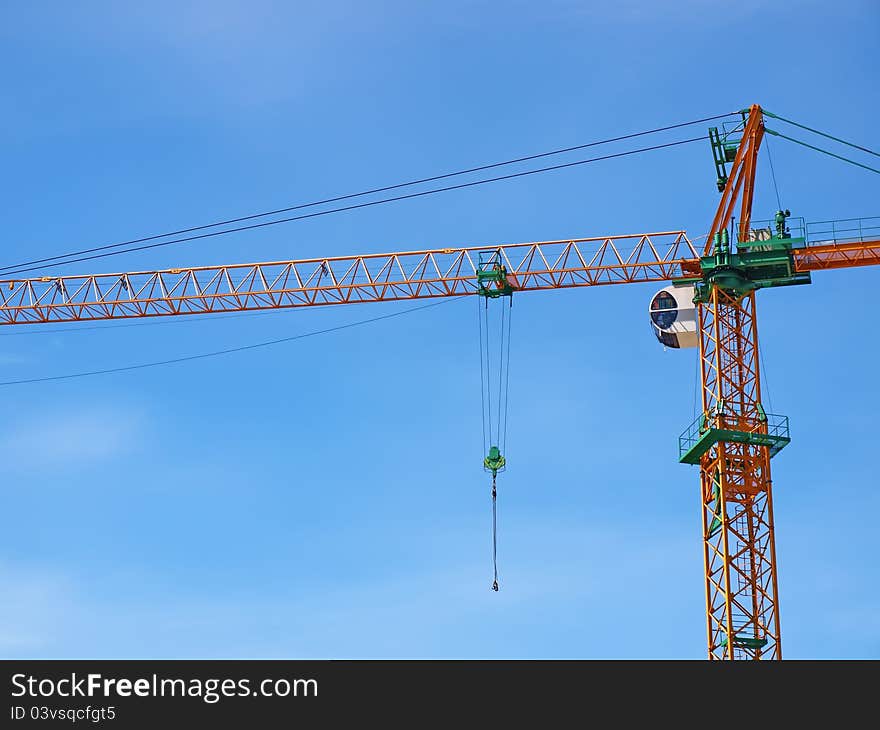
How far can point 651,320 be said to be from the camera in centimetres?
10838

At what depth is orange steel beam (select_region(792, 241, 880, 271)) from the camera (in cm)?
10388

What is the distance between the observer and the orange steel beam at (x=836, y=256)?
4090 inches

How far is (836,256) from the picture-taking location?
342ft

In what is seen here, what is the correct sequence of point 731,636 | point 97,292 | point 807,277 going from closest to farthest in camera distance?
point 731,636, point 807,277, point 97,292
